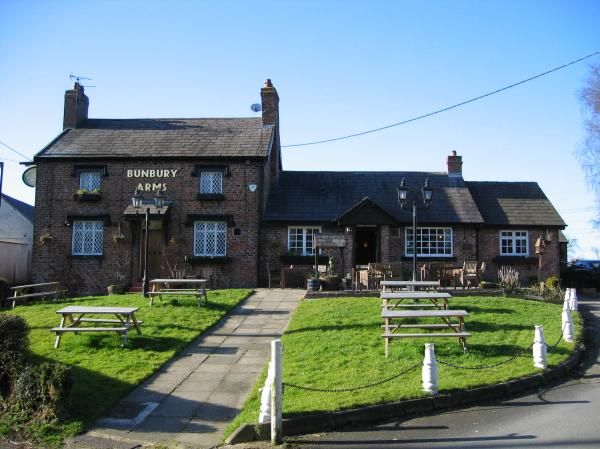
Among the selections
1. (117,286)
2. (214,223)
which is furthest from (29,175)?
(214,223)

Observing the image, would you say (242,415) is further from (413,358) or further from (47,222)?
(47,222)

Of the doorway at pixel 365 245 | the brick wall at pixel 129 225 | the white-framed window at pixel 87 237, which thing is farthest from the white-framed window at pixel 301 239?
the white-framed window at pixel 87 237

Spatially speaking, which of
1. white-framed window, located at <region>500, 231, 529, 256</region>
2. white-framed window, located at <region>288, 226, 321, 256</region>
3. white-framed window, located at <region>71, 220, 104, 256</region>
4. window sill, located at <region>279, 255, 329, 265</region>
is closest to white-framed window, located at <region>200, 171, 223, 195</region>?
white-framed window, located at <region>288, 226, 321, 256</region>

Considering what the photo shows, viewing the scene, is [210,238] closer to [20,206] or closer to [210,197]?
[210,197]

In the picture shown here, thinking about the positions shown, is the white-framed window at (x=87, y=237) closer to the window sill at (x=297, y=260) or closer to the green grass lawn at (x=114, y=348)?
the green grass lawn at (x=114, y=348)

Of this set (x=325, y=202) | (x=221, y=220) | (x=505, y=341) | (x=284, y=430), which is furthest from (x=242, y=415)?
(x=325, y=202)

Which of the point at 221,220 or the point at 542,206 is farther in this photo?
the point at 542,206

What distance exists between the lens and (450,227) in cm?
2305

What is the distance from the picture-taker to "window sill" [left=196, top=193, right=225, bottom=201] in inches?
874

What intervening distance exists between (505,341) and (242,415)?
6.06 meters

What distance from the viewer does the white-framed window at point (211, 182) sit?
22500mm

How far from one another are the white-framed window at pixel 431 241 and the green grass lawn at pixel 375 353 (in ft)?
27.0

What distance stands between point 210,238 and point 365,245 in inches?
267

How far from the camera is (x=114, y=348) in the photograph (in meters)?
10.5
